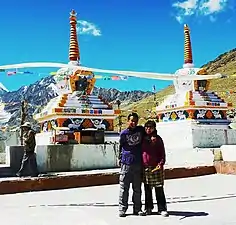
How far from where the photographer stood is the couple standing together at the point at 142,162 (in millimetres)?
6078

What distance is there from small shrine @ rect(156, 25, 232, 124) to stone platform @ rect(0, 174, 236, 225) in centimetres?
1687

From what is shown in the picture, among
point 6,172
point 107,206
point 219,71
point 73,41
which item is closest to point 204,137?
point 6,172

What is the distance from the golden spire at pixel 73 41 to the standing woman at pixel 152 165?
2212 centimetres

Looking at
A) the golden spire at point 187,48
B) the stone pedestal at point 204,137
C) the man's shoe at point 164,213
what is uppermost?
the golden spire at point 187,48

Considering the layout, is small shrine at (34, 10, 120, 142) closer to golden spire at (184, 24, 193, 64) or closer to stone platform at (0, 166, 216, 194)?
golden spire at (184, 24, 193, 64)

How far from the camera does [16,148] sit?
11820 millimetres

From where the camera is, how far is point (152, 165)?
6.09 meters

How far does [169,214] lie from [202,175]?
6.00 meters

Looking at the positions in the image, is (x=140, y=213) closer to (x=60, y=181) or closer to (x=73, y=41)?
(x=60, y=181)

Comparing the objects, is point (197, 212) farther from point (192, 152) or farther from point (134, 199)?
point (192, 152)

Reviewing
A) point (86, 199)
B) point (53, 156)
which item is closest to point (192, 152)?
point (53, 156)

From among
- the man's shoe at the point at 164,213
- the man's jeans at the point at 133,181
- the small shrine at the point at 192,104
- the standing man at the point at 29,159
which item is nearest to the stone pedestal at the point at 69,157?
the standing man at the point at 29,159

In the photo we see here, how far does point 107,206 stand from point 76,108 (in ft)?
59.9

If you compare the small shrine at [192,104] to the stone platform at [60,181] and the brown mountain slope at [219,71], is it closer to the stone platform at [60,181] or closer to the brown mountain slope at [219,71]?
the stone platform at [60,181]
